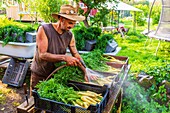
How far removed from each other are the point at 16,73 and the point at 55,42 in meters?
2.58

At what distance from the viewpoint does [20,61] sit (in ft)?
14.8

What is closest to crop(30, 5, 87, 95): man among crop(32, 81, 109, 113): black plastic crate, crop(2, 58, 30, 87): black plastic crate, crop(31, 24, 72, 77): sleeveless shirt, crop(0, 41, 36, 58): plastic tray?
crop(31, 24, 72, 77): sleeveless shirt

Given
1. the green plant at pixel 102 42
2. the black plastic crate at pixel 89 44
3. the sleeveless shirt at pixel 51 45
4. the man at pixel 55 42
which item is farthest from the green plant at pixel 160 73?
the sleeveless shirt at pixel 51 45

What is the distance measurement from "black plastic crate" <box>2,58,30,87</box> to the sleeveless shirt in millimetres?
1952

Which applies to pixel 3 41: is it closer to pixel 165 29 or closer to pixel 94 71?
pixel 94 71

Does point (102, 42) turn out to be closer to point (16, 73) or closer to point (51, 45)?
point (51, 45)

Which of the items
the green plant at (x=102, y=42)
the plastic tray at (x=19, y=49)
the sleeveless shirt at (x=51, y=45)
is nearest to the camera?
the sleeveless shirt at (x=51, y=45)

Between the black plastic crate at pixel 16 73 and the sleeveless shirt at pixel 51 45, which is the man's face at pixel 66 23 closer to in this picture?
→ the sleeveless shirt at pixel 51 45

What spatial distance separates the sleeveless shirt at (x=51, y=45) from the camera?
86.2 inches

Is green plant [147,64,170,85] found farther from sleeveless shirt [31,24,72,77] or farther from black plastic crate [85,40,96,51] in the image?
sleeveless shirt [31,24,72,77]

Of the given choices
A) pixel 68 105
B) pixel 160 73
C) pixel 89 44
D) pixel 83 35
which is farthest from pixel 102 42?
pixel 68 105

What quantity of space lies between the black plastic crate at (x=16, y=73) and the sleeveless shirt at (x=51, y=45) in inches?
76.8

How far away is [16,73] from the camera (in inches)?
175

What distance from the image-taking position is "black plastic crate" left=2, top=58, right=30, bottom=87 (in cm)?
429
